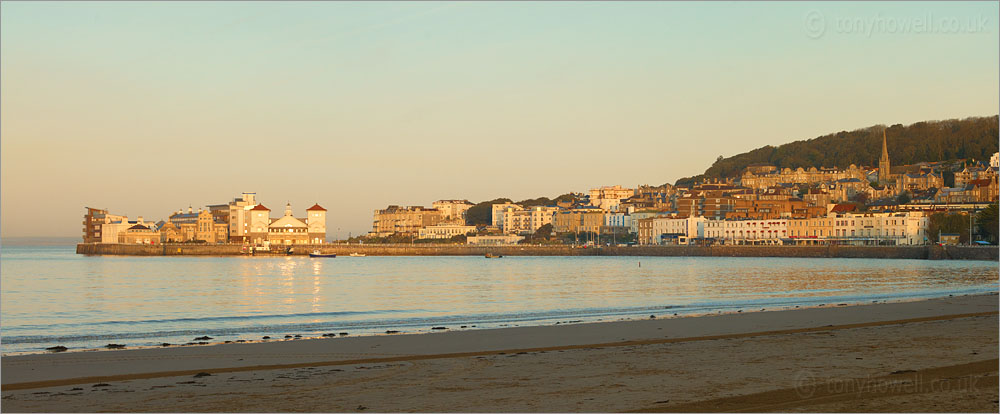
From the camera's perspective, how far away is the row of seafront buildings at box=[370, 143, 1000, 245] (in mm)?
119750

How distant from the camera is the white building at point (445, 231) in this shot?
169 m

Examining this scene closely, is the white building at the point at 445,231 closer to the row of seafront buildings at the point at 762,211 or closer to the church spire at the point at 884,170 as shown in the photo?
the row of seafront buildings at the point at 762,211

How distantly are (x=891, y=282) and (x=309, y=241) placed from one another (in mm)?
106269

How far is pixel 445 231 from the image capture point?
17025 cm

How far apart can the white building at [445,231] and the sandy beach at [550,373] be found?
152292 mm

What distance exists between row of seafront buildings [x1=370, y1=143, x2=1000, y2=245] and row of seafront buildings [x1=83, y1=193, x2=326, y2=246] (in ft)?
106

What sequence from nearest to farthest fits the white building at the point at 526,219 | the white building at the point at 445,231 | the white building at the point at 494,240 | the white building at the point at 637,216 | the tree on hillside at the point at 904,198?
the tree on hillside at the point at 904,198 < the white building at the point at 637,216 < the white building at the point at 494,240 < the white building at the point at 445,231 < the white building at the point at 526,219

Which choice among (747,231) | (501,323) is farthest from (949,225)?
(501,323)

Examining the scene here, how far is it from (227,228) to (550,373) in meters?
141

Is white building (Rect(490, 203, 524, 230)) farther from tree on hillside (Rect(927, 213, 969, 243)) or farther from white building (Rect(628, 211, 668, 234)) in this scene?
tree on hillside (Rect(927, 213, 969, 243))

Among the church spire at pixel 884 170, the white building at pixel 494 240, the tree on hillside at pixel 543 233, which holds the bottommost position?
the white building at pixel 494 240

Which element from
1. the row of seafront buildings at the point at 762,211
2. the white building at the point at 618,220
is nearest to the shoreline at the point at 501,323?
the row of seafront buildings at the point at 762,211

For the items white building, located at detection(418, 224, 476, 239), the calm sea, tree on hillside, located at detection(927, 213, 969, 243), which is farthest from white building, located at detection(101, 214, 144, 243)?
tree on hillside, located at detection(927, 213, 969, 243)

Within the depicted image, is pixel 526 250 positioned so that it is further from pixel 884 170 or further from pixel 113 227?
pixel 884 170
